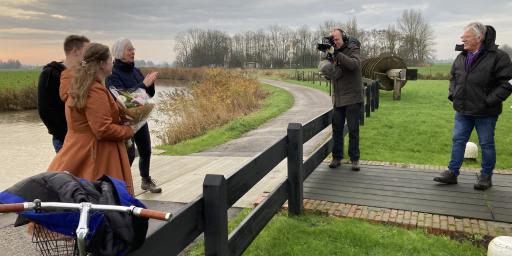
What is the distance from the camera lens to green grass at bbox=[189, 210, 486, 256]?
3.74 m

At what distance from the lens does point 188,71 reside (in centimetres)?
5381

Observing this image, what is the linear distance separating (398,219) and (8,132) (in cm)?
1683

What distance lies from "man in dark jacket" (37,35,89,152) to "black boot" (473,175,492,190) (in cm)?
473

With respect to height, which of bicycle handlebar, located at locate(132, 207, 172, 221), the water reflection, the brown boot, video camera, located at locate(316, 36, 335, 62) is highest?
video camera, located at locate(316, 36, 335, 62)

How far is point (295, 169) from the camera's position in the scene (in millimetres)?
4508

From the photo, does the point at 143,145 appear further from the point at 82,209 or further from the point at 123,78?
the point at 82,209

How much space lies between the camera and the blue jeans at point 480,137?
5094 mm

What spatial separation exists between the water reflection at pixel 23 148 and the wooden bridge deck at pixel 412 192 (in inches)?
212

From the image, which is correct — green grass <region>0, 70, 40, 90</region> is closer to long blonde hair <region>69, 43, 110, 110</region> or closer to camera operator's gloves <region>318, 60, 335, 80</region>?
camera operator's gloves <region>318, 60, 335, 80</region>

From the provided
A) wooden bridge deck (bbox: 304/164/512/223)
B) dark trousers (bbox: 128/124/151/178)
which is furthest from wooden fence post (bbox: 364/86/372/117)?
dark trousers (bbox: 128/124/151/178)

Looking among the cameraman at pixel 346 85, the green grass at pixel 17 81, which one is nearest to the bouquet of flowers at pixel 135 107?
the cameraman at pixel 346 85

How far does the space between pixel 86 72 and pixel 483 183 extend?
A: 4.66 meters

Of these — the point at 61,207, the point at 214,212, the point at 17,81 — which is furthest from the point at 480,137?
the point at 17,81

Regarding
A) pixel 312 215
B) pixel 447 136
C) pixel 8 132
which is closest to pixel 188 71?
pixel 8 132
